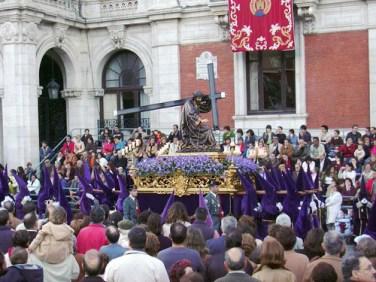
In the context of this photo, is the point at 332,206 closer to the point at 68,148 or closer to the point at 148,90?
the point at 68,148

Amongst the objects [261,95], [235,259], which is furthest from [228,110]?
[235,259]

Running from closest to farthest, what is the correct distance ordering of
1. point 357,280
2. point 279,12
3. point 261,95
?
1. point 357,280
2. point 279,12
3. point 261,95

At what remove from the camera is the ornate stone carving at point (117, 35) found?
86.6ft

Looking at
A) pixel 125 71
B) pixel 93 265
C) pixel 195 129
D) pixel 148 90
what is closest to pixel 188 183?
pixel 195 129

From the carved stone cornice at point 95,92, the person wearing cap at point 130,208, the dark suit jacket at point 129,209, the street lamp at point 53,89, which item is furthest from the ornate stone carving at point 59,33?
the dark suit jacket at point 129,209

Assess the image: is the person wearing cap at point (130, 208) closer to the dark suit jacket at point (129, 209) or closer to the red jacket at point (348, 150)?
the dark suit jacket at point (129, 209)

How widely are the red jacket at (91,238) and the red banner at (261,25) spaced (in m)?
15.6

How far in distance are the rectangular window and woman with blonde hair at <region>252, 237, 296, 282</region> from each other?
710 inches

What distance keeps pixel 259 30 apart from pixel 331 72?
279 centimetres

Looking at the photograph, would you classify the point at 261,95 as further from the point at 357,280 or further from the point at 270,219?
the point at 357,280

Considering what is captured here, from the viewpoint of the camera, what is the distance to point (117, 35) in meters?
26.5

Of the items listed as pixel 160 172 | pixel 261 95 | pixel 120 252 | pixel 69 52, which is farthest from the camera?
pixel 69 52

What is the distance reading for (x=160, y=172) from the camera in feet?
44.6

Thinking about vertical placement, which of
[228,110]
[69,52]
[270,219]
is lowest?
[270,219]
